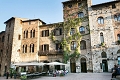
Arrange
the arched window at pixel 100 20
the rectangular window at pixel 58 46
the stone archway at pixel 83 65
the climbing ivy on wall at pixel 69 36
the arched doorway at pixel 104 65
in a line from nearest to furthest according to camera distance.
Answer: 1. the arched doorway at pixel 104 65
2. the stone archway at pixel 83 65
3. the arched window at pixel 100 20
4. the climbing ivy on wall at pixel 69 36
5. the rectangular window at pixel 58 46

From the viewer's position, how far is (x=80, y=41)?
968 inches

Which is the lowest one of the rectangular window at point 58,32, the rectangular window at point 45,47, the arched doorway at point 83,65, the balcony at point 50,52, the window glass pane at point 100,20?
the arched doorway at point 83,65

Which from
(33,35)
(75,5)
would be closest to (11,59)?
(33,35)

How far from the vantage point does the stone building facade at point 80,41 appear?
22.4 metres

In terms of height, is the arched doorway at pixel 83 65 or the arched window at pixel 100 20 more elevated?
the arched window at pixel 100 20

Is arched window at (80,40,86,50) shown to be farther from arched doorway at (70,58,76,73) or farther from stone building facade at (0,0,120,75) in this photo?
arched doorway at (70,58,76,73)

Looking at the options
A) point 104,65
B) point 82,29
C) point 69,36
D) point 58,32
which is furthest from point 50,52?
point 104,65

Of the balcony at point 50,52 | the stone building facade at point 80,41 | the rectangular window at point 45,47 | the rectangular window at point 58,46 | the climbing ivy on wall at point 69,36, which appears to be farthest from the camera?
the rectangular window at point 45,47

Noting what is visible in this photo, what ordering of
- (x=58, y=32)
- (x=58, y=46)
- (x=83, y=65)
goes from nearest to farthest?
(x=83, y=65) → (x=58, y=46) → (x=58, y=32)

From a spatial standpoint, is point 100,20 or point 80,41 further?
point 80,41

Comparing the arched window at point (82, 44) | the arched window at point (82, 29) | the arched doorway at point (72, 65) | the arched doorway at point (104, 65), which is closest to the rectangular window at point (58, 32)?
the arched window at point (82, 29)

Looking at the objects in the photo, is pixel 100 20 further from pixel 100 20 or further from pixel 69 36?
pixel 69 36

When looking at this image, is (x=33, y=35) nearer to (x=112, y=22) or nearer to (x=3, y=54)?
(x=3, y=54)

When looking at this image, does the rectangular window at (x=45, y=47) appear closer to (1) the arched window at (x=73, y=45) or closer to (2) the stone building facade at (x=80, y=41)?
(2) the stone building facade at (x=80, y=41)
